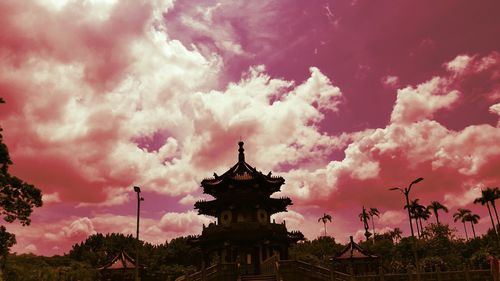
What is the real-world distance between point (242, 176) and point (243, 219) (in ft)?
15.4

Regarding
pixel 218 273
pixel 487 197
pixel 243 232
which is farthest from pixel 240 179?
pixel 487 197

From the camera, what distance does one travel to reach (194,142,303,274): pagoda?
124 feet

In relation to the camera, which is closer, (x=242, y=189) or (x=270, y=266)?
(x=270, y=266)

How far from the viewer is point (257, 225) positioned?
125ft

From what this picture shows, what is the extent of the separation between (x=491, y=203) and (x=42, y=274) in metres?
80.8

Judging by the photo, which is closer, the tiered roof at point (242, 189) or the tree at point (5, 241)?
the tree at point (5, 241)

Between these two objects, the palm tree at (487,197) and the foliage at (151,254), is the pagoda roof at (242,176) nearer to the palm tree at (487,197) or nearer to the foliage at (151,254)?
the foliage at (151,254)

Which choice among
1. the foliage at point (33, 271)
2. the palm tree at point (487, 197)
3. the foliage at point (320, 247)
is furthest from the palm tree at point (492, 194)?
the foliage at point (33, 271)

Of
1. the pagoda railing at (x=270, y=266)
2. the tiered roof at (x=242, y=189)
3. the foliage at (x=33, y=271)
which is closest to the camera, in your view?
the foliage at (x=33, y=271)

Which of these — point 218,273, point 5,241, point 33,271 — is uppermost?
point 5,241

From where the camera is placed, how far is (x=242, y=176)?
1697 inches

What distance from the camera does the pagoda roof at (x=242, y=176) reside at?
4219 centimetres

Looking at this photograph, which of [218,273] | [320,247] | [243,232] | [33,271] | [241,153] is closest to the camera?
[33,271]

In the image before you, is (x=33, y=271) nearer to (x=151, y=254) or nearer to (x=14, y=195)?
(x=14, y=195)
